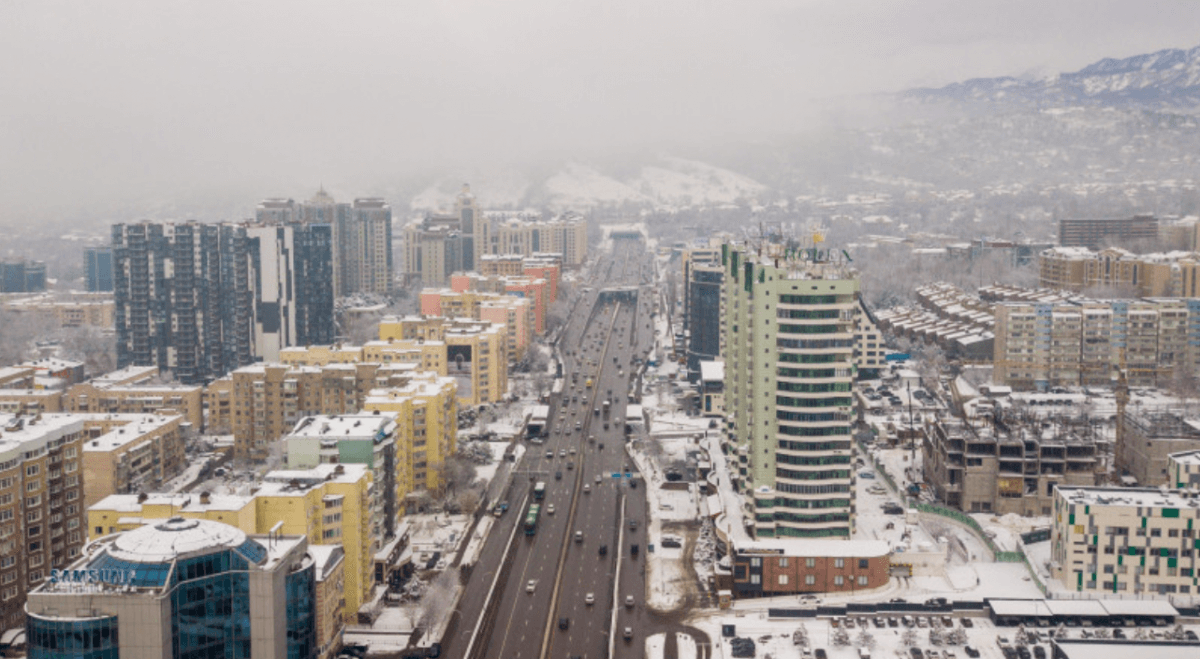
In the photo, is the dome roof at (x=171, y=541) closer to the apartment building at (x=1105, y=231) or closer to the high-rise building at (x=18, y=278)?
the high-rise building at (x=18, y=278)

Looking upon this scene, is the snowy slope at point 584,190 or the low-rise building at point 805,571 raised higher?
the snowy slope at point 584,190

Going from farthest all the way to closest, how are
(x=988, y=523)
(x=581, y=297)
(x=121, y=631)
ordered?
(x=581, y=297)
(x=988, y=523)
(x=121, y=631)

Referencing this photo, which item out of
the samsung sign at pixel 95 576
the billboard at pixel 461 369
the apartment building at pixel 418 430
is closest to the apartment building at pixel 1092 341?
the billboard at pixel 461 369

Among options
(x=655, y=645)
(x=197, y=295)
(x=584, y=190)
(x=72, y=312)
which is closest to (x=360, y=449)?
(x=655, y=645)

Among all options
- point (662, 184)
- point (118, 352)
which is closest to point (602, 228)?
point (662, 184)

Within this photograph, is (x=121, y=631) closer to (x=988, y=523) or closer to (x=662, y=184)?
(x=988, y=523)
